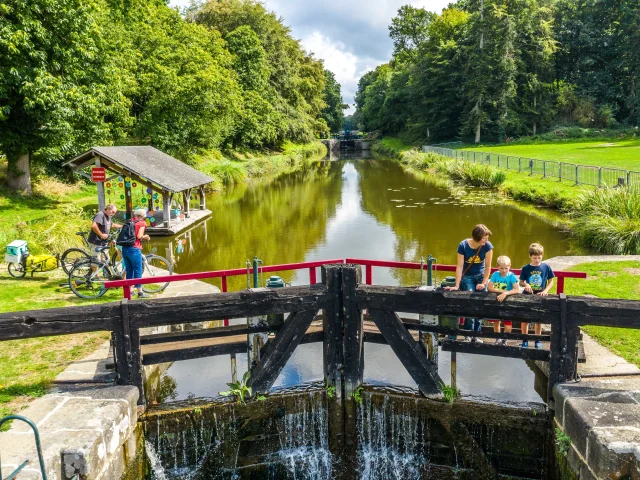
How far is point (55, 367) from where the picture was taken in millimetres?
7500

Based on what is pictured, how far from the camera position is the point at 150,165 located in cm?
2169

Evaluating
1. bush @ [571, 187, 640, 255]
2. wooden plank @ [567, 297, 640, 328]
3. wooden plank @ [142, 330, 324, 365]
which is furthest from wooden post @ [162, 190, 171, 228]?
wooden plank @ [567, 297, 640, 328]

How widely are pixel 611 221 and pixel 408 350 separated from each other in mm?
12210

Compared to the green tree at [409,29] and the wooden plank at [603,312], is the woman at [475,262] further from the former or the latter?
the green tree at [409,29]

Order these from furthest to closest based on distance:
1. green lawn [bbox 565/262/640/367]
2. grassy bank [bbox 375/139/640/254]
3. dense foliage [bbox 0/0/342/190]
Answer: dense foliage [bbox 0/0/342/190]
grassy bank [bbox 375/139/640/254]
green lawn [bbox 565/262/640/367]

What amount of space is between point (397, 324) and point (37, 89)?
1924 centimetres

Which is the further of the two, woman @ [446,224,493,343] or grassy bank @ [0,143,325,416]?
woman @ [446,224,493,343]

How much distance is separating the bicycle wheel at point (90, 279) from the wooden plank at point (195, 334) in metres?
4.71

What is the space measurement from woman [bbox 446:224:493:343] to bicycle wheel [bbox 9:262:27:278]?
987cm

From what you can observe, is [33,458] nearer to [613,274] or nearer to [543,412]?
[543,412]

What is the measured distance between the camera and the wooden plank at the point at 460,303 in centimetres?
637

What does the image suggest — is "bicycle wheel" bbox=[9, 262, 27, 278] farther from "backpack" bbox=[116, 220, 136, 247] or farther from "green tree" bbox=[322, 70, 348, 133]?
"green tree" bbox=[322, 70, 348, 133]

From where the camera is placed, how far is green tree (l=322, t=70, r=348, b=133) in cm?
11278

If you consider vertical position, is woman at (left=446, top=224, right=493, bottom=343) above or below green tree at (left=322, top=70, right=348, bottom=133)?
below
